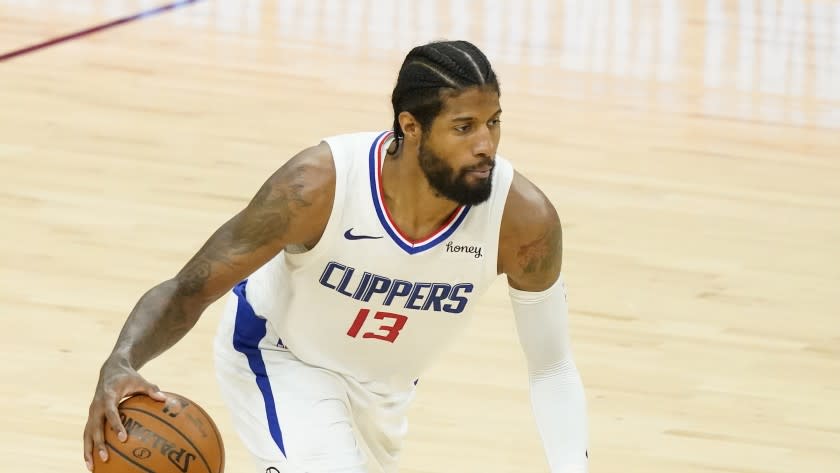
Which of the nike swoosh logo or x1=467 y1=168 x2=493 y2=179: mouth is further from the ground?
x1=467 y1=168 x2=493 y2=179: mouth

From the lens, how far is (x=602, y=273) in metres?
6.19

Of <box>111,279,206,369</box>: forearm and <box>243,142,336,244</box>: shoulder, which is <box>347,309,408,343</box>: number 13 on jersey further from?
<box>111,279,206,369</box>: forearm

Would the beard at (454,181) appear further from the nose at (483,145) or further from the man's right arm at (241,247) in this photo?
the man's right arm at (241,247)

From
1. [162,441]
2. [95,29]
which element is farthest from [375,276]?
[95,29]

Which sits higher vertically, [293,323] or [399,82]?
[399,82]

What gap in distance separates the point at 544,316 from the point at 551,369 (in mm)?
122

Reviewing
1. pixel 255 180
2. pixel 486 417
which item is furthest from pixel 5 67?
pixel 486 417

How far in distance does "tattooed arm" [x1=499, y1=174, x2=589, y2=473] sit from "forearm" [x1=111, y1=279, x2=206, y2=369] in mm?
711

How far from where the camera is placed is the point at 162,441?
2961 mm

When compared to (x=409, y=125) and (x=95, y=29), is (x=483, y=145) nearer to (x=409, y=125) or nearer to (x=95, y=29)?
(x=409, y=125)

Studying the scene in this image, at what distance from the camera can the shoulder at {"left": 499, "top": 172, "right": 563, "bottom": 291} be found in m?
3.29

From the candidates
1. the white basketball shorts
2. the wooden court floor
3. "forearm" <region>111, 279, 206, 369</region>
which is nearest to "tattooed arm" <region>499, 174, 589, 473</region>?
the white basketball shorts

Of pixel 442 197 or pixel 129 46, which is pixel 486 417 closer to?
pixel 442 197

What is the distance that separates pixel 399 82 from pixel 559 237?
19.8 inches
